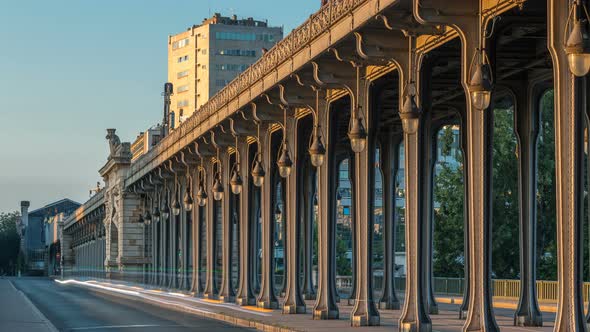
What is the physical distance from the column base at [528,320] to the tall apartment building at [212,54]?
156778mm

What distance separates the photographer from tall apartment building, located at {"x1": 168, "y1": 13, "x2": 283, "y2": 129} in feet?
631

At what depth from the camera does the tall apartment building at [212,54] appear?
631 feet

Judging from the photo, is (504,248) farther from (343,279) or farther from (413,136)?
(413,136)

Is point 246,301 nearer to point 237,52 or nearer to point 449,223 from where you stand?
point 449,223

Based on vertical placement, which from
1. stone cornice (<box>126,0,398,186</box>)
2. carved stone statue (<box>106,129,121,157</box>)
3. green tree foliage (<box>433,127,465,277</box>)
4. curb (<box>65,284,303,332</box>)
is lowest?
curb (<box>65,284,303,332</box>)

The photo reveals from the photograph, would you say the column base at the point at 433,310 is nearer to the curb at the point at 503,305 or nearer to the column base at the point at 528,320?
the curb at the point at 503,305

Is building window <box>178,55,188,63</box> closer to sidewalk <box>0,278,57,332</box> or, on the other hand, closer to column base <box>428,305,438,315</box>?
sidewalk <box>0,278,57,332</box>

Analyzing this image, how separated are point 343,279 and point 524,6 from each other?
6843 cm

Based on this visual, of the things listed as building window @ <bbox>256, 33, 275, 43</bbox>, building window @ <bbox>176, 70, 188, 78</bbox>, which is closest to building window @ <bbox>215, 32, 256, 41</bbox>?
building window @ <bbox>256, 33, 275, 43</bbox>

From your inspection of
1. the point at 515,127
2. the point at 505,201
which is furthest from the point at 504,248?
the point at 515,127

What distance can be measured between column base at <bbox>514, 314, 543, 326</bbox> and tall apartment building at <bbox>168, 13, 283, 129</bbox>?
157 meters

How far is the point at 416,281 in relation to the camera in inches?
1224

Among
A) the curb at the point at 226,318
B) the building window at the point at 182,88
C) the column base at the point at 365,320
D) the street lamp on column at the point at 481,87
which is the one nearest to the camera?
the street lamp on column at the point at 481,87

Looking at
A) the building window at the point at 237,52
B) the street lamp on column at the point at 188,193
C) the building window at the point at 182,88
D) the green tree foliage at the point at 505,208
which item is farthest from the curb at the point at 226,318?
the building window at the point at 182,88
